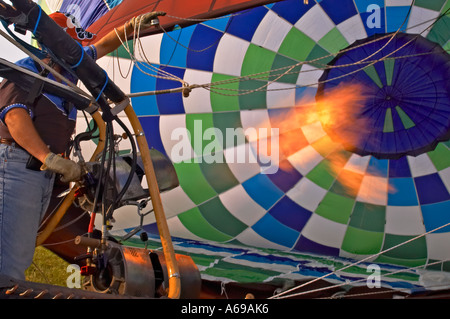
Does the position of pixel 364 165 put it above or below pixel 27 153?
above

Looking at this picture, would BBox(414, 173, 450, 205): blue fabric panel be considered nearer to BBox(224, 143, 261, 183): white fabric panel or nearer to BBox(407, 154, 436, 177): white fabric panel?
BBox(407, 154, 436, 177): white fabric panel

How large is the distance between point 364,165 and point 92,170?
2.60 m

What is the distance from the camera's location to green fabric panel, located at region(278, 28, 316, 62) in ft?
13.3

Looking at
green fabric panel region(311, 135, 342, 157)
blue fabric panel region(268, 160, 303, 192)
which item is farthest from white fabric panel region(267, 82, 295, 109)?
blue fabric panel region(268, 160, 303, 192)

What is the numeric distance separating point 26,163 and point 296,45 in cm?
255

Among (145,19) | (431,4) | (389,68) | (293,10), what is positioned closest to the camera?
(145,19)

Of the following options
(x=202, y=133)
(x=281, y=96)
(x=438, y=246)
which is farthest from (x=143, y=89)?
(x=438, y=246)

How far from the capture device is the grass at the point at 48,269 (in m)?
3.95

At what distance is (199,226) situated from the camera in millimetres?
4609

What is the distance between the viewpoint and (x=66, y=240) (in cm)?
427

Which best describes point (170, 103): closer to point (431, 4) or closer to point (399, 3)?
point (399, 3)

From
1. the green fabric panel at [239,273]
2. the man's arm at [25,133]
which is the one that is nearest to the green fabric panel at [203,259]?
the green fabric panel at [239,273]
